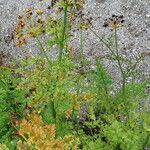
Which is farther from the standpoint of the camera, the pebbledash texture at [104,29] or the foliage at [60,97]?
the pebbledash texture at [104,29]

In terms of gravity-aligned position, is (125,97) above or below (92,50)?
below

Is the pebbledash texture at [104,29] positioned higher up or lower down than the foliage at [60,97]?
higher up

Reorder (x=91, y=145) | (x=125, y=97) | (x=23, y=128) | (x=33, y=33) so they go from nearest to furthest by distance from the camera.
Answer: (x=23, y=128), (x=33, y=33), (x=91, y=145), (x=125, y=97)

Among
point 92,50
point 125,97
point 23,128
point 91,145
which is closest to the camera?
point 23,128

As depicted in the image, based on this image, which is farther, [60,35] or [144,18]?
[144,18]

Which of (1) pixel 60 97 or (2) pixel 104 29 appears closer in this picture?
(1) pixel 60 97

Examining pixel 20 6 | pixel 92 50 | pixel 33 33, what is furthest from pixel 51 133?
pixel 20 6

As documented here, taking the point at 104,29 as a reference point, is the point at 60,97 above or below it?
below

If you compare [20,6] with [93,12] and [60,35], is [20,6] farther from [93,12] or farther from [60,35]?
[60,35]
